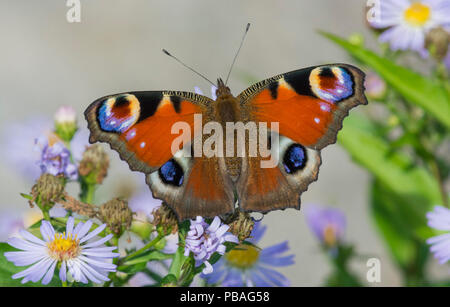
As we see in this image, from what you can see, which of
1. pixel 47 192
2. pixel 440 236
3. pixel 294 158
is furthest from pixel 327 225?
pixel 47 192

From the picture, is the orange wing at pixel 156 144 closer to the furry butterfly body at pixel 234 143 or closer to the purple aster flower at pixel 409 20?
→ the furry butterfly body at pixel 234 143

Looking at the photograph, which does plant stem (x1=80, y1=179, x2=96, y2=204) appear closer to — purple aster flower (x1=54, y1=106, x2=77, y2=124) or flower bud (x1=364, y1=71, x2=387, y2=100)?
purple aster flower (x1=54, y1=106, x2=77, y2=124)

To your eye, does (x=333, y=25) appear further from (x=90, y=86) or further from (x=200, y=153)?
(x=200, y=153)

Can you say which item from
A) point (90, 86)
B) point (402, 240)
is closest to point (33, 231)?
point (402, 240)

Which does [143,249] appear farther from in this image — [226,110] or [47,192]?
[226,110]

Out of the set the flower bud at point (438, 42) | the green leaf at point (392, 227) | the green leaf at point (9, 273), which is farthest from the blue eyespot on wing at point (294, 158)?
the green leaf at point (392, 227)

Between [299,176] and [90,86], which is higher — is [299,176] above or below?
below
